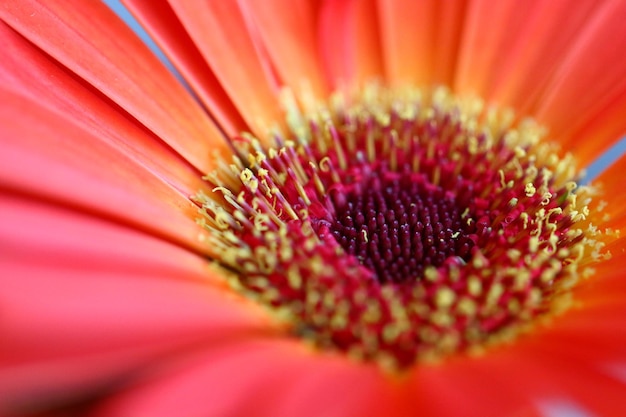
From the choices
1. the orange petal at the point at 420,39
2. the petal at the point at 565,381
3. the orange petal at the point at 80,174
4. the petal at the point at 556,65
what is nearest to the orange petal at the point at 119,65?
the orange petal at the point at 80,174

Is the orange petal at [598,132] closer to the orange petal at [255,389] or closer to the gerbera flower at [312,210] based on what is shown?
the gerbera flower at [312,210]

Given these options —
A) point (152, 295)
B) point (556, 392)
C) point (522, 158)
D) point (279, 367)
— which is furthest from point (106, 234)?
point (522, 158)

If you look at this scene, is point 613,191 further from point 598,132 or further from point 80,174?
point 80,174

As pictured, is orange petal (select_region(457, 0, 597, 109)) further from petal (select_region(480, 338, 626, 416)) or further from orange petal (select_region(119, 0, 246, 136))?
petal (select_region(480, 338, 626, 416))

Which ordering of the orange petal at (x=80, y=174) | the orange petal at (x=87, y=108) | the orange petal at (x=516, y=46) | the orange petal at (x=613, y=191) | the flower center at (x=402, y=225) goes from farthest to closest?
the orange petal at (x=516, y=46)
the orange petal at (x=613, y=191)
the orange petal at (x=87, y=108)
the flower center at (x=402, y=225)
the orange petal at (x=80, y=174)

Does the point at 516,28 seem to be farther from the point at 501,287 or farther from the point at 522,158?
the point at 501,287

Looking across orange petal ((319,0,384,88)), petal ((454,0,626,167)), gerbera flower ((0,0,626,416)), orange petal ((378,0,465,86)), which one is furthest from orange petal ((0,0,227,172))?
petal ((454,0,626,167))

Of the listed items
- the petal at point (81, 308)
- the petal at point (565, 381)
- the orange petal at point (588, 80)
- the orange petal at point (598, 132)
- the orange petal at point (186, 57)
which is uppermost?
the orange petal at point (186, 57)
